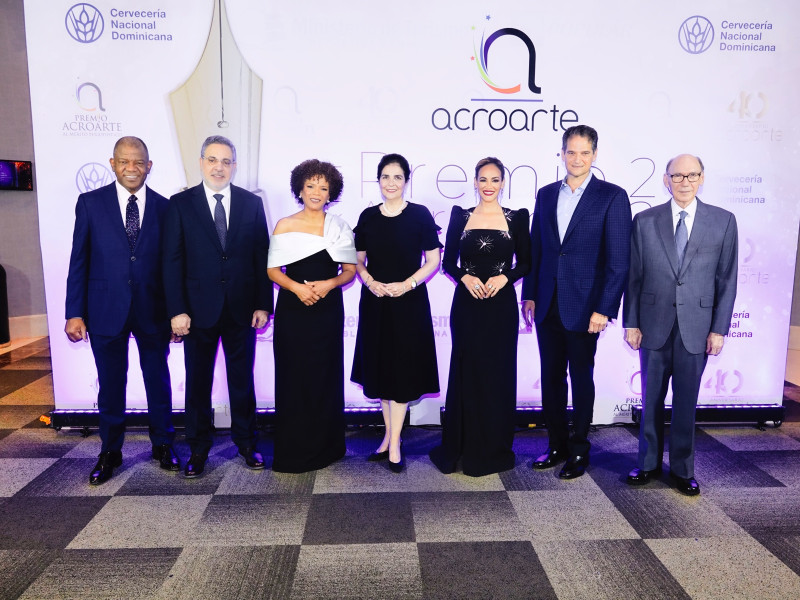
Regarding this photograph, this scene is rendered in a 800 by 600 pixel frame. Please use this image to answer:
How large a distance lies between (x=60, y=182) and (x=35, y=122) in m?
0.41

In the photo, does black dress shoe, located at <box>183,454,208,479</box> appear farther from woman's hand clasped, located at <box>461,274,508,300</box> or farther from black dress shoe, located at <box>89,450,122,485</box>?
woman's hand clasped, located at <box>461,274,508,300</box>

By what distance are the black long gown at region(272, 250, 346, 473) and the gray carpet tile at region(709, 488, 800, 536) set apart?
7.05 ft

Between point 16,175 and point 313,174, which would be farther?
point 16,175

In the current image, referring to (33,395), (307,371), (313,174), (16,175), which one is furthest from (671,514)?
(16,175)

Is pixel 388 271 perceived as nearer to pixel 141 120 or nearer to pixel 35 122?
pixel 141 120

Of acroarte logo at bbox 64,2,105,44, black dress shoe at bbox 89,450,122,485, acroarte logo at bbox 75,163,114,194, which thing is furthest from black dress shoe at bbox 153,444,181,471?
acroarte logo at bbox 64,2,105,44

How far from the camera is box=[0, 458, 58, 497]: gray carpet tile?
3016 millimetres

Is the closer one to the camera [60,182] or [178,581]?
[178,581]

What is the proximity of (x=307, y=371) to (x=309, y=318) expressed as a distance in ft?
1.01

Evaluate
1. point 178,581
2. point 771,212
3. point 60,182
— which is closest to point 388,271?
point 178,581

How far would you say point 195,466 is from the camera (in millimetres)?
3129

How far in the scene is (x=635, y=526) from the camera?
259 centimetres

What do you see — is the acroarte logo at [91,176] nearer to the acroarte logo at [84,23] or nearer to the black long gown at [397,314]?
the acroarte logo at [84,23]

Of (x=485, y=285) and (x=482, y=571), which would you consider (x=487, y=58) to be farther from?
(x=482, y=571)
